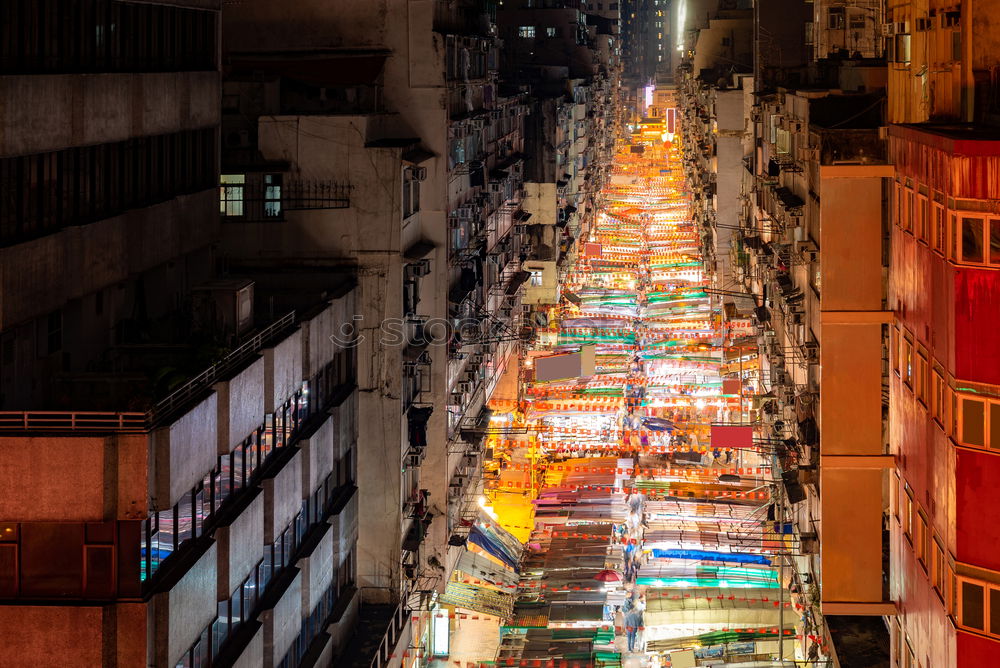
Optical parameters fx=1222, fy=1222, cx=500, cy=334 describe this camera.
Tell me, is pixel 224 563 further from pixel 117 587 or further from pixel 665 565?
pixel 665 565

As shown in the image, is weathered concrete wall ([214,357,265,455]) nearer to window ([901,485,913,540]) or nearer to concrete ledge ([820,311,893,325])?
concrete ledge ([820,311,893,325])

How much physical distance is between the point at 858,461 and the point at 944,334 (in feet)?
18.8

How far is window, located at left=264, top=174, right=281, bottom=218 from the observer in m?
30.5

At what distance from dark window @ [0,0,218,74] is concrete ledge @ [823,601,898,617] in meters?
14.9

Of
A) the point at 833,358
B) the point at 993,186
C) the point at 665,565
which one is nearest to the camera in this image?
the point at 993,186

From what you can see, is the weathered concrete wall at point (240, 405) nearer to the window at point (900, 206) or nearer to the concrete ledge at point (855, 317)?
the concrete ledge at point (855, 317)

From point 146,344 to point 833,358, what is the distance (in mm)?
11615

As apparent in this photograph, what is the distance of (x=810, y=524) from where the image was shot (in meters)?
28.9

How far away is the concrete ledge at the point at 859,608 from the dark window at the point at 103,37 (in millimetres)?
14876

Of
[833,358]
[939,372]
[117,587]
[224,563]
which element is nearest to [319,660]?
[224,563]

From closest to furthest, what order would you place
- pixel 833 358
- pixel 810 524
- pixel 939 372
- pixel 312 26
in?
1. pixel 939 372
2. pixel 833 358
3. pixel 810 524
4. pixel 312 26

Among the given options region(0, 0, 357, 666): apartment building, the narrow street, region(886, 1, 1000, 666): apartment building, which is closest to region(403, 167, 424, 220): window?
region(0, 0, 357, 666): apartment building

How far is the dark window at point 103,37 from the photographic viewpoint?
710 inches

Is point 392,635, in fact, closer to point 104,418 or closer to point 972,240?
point 104,418
